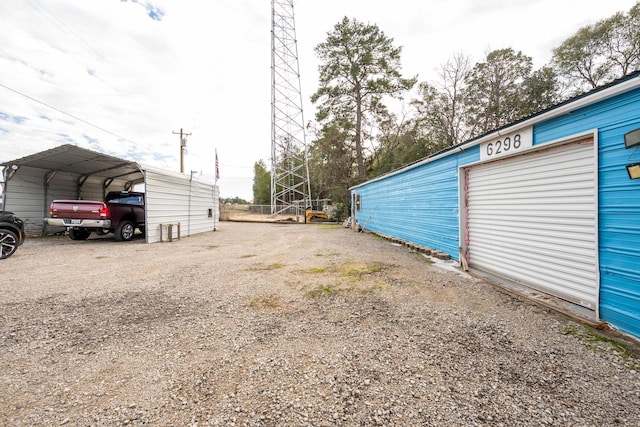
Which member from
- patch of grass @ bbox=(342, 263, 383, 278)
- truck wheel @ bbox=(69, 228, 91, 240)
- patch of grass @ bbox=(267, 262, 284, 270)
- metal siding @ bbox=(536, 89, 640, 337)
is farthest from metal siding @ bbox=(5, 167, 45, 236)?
metal siding @ bbox=(536, 89, 640, 337)

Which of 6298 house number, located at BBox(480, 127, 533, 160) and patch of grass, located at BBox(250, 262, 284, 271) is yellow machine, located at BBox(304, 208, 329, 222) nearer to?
patch of grass, located at BBox(250, 262, 284, 271)

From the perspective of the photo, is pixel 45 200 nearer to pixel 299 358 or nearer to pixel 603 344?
pixel 299 358

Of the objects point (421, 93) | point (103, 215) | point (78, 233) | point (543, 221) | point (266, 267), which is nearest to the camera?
point (543, 221)

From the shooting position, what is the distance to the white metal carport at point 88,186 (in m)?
8.55

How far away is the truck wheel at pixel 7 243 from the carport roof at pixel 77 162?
3.04 meters

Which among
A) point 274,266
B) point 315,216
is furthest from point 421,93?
point 274,266

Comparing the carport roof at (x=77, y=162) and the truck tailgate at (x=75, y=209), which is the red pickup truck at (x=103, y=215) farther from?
the carport roof at (x=77, y=162)

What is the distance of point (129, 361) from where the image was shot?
85.8 inches

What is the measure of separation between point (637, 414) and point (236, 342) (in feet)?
10.1

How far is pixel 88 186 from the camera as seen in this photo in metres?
11.8

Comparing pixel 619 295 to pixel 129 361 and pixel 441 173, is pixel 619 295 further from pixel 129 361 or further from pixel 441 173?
pixel 129 361

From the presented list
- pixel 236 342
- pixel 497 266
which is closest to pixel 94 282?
pixel 236 342

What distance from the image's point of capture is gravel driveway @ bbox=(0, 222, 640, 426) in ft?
5.39

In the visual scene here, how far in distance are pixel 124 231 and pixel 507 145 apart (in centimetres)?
1154
